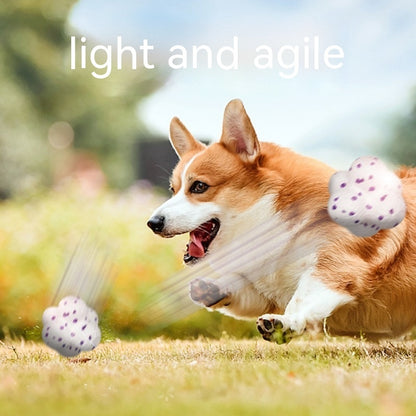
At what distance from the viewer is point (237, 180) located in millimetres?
3322

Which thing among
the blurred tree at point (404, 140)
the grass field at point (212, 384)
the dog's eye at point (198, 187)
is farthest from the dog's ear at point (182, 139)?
the blurred tree at point (404, 140)

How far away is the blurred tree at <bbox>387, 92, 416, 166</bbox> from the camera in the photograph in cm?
802

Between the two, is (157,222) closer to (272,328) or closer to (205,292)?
(205,292)

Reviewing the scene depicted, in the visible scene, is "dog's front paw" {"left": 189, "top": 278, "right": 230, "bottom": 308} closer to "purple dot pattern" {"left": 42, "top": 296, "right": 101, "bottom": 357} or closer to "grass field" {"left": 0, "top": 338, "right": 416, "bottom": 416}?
"grass field" {"left": 0, "top": 338, "right": 416, "bottom": 416}

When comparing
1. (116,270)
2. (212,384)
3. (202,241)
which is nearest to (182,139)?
(202,241)

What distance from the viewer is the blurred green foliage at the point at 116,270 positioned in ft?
16.0

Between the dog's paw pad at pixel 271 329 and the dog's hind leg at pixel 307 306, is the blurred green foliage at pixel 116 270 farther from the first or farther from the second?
the dog's paw pad at pixel 271 329

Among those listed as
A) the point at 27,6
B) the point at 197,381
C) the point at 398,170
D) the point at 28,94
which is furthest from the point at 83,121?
the point at 197,381

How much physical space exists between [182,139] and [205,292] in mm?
796

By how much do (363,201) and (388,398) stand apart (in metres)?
1.00

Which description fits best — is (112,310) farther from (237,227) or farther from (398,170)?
(398,170)

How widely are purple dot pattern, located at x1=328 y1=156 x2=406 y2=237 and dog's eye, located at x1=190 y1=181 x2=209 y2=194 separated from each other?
1.88ft

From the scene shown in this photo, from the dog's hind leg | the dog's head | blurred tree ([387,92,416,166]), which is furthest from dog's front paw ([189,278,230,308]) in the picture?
blurred tree ([387,92,416,166])

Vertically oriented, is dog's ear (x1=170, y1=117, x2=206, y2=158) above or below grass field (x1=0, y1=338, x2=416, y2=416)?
above
